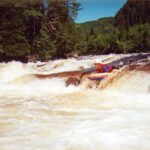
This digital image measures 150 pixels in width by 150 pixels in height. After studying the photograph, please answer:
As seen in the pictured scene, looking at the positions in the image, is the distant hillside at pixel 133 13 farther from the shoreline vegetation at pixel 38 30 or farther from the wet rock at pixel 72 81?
the wet rock at pixel 72 81

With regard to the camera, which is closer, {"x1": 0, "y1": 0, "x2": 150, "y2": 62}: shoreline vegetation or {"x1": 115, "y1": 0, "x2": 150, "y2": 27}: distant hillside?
{"x1": 0, "y1": 0, "x2": 150, "y2": 62}: shoreline vegetation

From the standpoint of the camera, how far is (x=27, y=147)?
5.48 meters

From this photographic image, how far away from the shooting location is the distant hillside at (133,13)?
3671 inches

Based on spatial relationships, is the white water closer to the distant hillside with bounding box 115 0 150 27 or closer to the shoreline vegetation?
Result: the shoreline vegetation

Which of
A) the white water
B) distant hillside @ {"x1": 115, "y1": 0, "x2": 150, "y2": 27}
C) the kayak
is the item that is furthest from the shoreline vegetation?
distant hillside @ {"x1": 115, "y1": 0, "x2": 150, "y2": 27}

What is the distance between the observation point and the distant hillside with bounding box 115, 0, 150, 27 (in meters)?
93.2

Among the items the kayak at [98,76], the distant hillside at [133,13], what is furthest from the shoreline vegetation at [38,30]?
the distant hillside at [133,13]

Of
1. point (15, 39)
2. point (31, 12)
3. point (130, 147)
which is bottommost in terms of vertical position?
point (130, 147)

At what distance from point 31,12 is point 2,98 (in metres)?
19.6

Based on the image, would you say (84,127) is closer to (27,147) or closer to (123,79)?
(27,147)

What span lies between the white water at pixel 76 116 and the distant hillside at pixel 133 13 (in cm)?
8204

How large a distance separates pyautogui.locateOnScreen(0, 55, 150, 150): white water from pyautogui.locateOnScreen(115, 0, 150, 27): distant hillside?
8204cm

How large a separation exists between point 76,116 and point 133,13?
94.8m

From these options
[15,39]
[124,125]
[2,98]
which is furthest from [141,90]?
[15,39]
